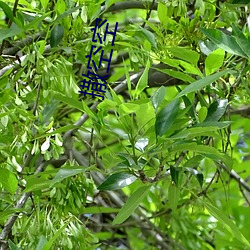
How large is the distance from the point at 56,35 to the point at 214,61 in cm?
21

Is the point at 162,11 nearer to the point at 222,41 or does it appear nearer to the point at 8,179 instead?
the point at 222,41

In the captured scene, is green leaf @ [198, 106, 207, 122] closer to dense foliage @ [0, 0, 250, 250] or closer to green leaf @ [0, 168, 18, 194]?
dense foliage @ [0, 0, 250, 250]

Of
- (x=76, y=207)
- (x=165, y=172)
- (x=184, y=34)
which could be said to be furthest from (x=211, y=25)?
(x=76, y=207)

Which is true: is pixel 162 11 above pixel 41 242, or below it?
above

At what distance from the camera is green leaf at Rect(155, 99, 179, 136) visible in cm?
80

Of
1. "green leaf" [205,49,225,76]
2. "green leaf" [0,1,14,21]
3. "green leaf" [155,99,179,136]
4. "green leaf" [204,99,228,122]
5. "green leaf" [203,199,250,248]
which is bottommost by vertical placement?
"green leaf" [203,199,250,248]

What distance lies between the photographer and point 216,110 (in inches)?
35.8

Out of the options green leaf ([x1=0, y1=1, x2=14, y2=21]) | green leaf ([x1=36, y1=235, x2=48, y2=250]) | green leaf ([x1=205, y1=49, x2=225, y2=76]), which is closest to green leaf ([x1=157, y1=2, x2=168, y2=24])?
green leaf ([x1=205, y1=49, x2=225, y2=76])

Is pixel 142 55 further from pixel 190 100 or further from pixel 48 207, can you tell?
pixel 48 207

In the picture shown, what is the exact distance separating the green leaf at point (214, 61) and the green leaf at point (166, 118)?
87mm

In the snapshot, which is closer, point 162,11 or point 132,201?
point 132,201

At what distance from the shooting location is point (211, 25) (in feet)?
3.23

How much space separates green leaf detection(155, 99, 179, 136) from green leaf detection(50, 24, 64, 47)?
190mm

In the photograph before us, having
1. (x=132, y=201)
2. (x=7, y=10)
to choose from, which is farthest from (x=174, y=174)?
(x=7, y=10)
